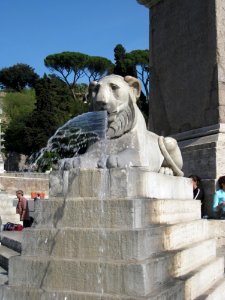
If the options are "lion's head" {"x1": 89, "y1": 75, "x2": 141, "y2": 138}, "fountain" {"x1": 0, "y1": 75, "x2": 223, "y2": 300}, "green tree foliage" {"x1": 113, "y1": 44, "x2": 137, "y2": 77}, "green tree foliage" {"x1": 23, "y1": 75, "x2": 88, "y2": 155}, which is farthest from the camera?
"green tree foliage" {"x1": 113, "y1": 44, "x2": 137, "y2": 77}

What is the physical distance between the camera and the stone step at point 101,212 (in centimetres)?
346

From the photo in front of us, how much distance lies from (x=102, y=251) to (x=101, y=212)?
0.28 meters

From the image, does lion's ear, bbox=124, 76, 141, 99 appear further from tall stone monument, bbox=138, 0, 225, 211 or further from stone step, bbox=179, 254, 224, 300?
tall stone monument, bbox=138, 0, 225, 211

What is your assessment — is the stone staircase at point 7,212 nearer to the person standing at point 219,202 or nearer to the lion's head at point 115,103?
the person standing at point 219,202

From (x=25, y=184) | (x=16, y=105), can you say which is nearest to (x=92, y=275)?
(x=25, y=184)

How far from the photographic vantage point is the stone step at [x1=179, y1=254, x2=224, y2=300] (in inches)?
151

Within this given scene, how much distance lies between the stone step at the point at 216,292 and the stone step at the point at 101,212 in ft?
2.24

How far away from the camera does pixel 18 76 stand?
2820 inches

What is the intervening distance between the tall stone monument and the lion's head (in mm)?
3654

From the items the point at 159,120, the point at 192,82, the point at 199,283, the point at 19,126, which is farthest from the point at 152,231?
the point at 19,126

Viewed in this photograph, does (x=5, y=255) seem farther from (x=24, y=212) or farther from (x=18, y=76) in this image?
(x=18, y=76)

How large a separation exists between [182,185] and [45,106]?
37737 millimetres

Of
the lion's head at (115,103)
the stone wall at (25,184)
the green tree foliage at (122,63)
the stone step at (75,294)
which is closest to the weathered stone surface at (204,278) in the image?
the stone step at (75,294)

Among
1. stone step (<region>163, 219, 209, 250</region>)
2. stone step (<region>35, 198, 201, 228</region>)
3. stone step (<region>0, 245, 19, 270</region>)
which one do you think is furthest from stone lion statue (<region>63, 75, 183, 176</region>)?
stone step (<region>0, 245, 19, 270</region>)
